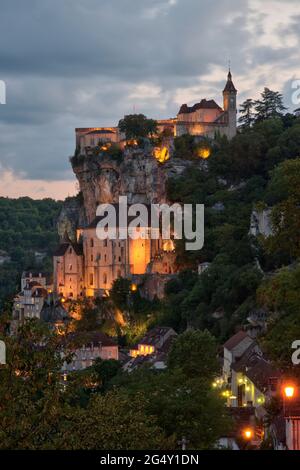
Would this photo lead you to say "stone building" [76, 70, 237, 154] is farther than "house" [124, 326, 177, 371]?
Yes

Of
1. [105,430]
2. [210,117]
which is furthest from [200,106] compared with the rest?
[105,430]

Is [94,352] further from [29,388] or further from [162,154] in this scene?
[29,388]

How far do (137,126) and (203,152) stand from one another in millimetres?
7620

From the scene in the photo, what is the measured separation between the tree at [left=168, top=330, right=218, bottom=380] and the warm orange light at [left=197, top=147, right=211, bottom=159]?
47975 mm

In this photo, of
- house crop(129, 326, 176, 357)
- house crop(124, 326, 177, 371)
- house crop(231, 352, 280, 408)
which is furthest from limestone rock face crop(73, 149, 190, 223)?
house crop(231, 352, 280, 408)

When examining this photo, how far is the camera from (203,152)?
10394cm

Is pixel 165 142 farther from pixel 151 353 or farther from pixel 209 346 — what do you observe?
pixel 209 346

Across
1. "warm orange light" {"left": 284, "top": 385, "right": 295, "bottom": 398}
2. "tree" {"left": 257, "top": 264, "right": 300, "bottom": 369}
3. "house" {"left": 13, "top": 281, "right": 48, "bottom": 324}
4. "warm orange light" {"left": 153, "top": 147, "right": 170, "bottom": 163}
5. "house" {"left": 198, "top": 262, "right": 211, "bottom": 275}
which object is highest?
"warm orange light" {"left": 153, "top": 147, "right": 170, "bottom": 163}

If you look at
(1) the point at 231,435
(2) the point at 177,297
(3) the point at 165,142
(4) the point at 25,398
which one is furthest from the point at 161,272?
(4) the point at 25,398

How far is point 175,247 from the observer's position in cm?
9350

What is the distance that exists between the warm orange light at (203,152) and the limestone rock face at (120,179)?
1.73 meters

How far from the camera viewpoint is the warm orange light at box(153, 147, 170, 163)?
4072 inches

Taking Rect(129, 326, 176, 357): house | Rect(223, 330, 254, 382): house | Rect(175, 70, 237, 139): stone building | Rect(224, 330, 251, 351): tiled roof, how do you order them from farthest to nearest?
1. Rect(175, 70, 237, 139): stone building
2. Rect(129, 326, 176, 357): house
3. Rect(224, 330, 251, 351): tiled roof
4. Rect(223, 330, 254, 382): house

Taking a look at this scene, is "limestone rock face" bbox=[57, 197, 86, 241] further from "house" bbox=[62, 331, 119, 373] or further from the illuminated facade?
"house" bbox=[62, 331, 119, 373]
